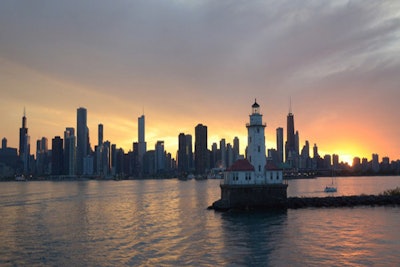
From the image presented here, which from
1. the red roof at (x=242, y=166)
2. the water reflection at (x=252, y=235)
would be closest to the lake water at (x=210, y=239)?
the water reflection at (x=252, y=235)

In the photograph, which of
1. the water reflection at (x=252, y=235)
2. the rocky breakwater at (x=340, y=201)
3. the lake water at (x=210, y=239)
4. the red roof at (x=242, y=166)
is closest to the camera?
the lake water at (x=210, y=239)

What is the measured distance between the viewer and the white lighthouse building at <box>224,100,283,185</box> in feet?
247

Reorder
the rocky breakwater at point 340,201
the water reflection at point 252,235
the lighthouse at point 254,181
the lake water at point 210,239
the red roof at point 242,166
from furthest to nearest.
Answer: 1. the rocky breakwater at point 340,201
2. the red roof at point 242,166
3. the lighthouse at point 254,181
4. the water reflection at point 252,235
5. the lake water at point 210,239

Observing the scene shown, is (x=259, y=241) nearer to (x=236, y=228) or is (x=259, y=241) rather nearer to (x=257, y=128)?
(x=236, y=228)

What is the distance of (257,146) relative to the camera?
77.2 meters

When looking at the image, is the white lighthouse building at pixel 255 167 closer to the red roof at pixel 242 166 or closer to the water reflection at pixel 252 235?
the red roof at pixel 242 166

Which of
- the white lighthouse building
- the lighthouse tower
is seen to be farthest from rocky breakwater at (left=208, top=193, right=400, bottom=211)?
the lighthouse tower

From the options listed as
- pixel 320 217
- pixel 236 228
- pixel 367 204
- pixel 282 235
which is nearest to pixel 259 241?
pixel 282 235

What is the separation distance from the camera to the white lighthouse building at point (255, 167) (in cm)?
7540

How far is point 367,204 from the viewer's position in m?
88.5

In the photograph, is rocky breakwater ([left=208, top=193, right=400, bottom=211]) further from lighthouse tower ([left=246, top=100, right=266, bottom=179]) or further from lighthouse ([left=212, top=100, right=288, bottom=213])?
lighthouse tower ([left=246, top=100, right=266, bottom=179])

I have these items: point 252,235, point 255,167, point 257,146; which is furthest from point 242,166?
point 252,235

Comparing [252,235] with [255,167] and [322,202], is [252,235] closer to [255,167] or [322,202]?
[255,167]

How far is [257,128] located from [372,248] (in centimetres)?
3561
